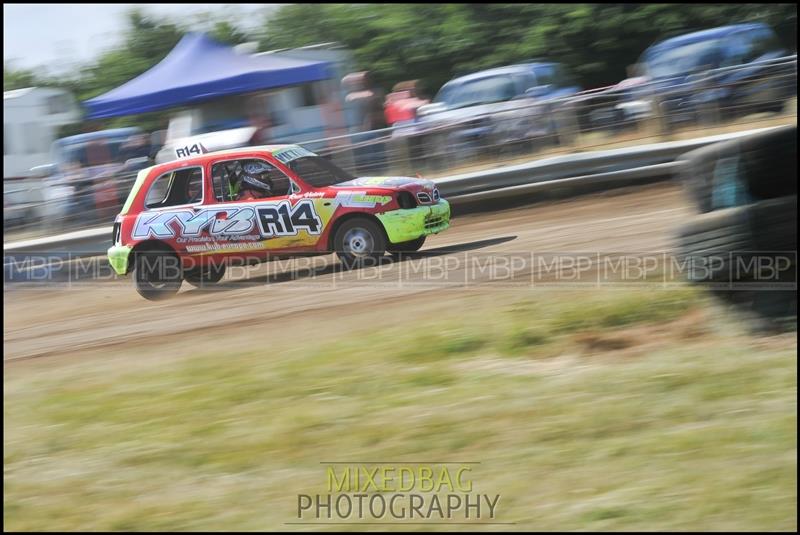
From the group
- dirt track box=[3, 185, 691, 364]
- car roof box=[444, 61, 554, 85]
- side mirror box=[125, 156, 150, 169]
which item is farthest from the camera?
car roof box=[444, 61, 554, 85]

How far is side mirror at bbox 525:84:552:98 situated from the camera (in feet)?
48.2

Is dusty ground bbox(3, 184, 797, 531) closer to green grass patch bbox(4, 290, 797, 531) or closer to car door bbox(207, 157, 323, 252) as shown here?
green grass patch bbox(4, 290, 797, 531)

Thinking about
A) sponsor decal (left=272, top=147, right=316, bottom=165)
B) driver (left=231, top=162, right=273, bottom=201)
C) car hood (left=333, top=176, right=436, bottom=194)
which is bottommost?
car hood (left=333, top=176, right=436, bottom=194)

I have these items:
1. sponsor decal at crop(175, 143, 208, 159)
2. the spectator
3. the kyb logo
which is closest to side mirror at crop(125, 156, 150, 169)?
sponsor decal at crop(175, 143, 208, 159)

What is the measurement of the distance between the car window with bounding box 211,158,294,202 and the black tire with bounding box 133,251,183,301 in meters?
0.88

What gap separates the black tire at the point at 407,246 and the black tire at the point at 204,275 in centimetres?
181

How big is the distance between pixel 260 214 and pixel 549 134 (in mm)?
4222

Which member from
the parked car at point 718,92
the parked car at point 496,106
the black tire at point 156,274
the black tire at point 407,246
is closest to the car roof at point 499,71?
the parked car at point 496,106

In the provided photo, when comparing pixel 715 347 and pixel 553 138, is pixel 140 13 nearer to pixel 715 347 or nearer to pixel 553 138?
pixel 553 138

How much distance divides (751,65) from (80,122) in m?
13.3

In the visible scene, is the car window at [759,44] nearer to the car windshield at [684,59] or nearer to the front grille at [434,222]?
the car windshield at [684,59]

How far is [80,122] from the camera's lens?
19.4m

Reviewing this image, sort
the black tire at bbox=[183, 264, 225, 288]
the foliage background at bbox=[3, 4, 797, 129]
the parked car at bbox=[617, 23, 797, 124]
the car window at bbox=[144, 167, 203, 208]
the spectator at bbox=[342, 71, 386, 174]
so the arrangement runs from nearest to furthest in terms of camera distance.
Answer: the car window at bbox=[144, 167, 203, 208] → the black tire at bbox=[183, 264, 225, 288] → the parked car at bbox=[617, 23, 797, 124] → the spectator at bbox=[342, 71, 386, 174] → the foliage background at bbox=[3, 4, 797, 129]

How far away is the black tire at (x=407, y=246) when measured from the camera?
30.6ft
